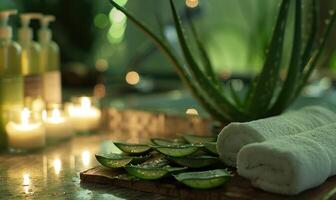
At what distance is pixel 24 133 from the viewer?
3.85ft

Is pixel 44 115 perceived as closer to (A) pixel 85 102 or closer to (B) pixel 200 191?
(A) pixel 85 102

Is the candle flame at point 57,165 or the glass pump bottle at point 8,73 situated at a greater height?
the glass pump bottle at point 8,73

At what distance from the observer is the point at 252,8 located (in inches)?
90.0

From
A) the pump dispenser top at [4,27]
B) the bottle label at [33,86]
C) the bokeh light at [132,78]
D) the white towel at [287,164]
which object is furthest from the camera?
the bokeh light at [132,78]

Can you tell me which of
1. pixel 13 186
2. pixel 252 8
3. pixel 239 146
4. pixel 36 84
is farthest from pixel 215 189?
pixel 252 8

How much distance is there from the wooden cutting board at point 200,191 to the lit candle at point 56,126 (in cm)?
35

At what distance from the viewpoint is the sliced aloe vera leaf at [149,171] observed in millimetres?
876

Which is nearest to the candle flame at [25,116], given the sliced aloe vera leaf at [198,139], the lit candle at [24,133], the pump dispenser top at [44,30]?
the lit candle at [24,133]

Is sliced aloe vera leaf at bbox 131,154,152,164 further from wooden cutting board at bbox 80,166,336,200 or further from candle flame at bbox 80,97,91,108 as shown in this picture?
candle flame at bbox 80,97,91,108

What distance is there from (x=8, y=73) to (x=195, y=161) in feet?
1.59

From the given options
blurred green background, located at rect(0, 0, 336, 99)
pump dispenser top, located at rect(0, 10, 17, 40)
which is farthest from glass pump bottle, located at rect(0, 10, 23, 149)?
blurred green background, located at rect(0, 0, 336, 99)

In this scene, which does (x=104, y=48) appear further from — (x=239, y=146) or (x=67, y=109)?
(x=239, y=146)

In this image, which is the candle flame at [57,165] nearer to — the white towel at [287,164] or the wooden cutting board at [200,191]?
the wooden cutting board at [200,191]

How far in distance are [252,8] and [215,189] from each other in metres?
1.55
